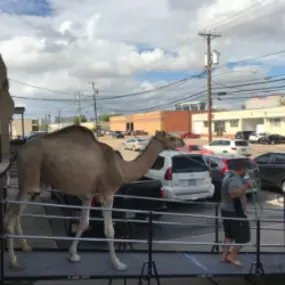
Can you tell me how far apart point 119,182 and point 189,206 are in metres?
7.58

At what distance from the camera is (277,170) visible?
1583cm

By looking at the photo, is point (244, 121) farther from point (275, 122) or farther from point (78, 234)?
point (78, 234)

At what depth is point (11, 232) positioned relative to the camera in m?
5.34

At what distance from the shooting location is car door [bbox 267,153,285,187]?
618 inches

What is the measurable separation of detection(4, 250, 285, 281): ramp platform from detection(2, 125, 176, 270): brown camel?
181 millimetres

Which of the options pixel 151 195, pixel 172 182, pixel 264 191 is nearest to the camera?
pixel 151 195

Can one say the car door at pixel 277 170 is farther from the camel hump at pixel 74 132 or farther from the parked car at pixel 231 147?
the parked car at pixel 231 147

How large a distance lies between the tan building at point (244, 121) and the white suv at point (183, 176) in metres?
53.2

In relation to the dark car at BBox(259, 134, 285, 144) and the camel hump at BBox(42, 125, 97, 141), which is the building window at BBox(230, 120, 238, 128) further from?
the camel hump at BBox(42, 125, 97, 141)

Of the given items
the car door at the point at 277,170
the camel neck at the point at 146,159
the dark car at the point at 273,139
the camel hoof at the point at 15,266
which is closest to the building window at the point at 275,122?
the dark car at the point at 273,139

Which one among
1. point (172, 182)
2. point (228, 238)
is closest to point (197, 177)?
point (172, 182)

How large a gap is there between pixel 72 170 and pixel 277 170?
1207cm

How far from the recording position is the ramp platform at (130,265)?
5.08 m

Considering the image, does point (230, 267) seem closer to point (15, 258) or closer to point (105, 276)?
point (105, 276)
